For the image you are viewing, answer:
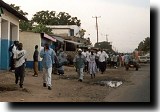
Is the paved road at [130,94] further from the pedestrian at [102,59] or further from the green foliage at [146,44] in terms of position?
the pedestrian at [102,59]

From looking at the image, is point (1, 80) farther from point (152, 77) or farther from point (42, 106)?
point (152, 77)

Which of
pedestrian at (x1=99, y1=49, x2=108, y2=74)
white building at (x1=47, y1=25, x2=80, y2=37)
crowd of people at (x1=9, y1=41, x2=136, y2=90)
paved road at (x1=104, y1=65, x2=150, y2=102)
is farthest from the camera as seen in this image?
white building at (x1=47, y1=25, x2=80, y2=37)

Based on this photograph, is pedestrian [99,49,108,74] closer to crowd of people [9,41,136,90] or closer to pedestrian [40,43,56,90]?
crowd of people [9,41,136,90]

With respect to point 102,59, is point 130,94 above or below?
below

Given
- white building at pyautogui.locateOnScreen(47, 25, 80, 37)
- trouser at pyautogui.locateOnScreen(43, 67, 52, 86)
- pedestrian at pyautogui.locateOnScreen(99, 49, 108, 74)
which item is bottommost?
trouser at pyautogui.locateOnScreen(43, 67, 52, 86)

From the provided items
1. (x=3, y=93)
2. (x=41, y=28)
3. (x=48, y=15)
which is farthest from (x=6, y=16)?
(x=48, y=15)

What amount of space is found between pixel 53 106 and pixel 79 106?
69 centimetres

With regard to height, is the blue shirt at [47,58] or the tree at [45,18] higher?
the tree at [45,18]

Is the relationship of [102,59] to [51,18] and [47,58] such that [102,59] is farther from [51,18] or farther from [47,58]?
[51,18]

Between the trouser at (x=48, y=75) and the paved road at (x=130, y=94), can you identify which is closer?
the paved road at (x=130, y=94)

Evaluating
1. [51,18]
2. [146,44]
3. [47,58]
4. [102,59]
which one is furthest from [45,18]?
[47,58]

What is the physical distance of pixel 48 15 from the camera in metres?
67.6

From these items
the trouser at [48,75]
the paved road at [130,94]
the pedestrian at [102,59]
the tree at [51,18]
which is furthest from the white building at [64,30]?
the trouser at [48,75]

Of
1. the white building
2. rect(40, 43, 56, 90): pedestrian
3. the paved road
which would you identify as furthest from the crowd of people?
the white building
